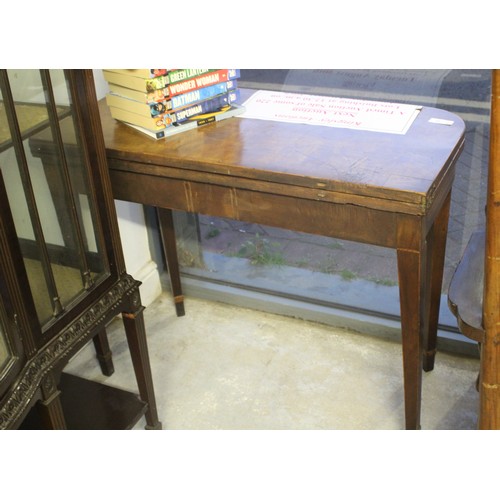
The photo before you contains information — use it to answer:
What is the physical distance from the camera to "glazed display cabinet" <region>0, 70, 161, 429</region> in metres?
1.40

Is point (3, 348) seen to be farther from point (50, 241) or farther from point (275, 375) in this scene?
point (275, 375)

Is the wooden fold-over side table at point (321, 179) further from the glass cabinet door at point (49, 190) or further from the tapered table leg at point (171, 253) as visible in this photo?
the tapered table leg at point (171, 253)

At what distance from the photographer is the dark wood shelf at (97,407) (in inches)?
79.7

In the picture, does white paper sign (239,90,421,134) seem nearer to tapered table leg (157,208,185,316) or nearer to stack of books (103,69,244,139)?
stack of books (103,69,244,139)

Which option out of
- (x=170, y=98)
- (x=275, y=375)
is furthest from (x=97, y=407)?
(x=170, y=98)

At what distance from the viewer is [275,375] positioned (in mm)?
2393

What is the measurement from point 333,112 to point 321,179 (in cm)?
44

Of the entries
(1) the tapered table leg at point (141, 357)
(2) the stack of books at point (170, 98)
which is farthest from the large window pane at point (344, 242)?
(1) the tapered table leg at point (141, 357)

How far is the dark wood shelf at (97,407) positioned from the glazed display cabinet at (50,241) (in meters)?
0.20

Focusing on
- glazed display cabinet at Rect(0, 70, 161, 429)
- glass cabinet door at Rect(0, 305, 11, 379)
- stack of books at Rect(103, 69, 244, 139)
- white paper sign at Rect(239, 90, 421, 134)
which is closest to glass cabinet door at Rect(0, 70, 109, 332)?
glazed display cabinet at Rect(0, 70, 161, 429)

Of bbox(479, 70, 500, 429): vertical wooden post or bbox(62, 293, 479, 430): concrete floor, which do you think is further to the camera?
bbox(62, 293, 479, 430): concrete floor

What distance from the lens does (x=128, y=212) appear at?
2613mm

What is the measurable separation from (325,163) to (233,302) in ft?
3.81
